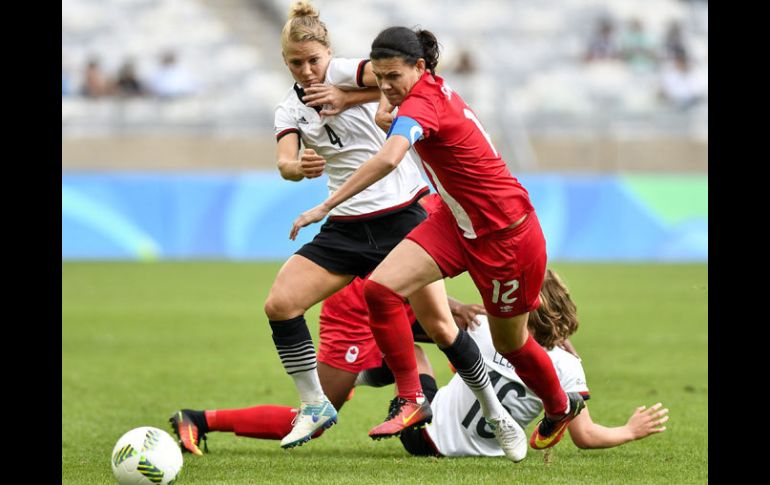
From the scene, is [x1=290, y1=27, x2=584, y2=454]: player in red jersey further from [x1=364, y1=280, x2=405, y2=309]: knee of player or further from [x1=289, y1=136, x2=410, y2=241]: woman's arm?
[x1=289, y1=136, x2=410, y2=241]: woman's arm

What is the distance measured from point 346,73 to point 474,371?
1905 mm

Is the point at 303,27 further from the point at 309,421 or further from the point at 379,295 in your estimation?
the point at 309,421

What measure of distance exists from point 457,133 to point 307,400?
5.76 feet

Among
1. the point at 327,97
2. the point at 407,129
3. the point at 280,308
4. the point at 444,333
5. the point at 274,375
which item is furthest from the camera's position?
the point at 274,375

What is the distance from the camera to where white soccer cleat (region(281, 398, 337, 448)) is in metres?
6.43

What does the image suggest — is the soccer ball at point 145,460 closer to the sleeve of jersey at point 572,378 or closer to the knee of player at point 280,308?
the knee of player at point 280,308

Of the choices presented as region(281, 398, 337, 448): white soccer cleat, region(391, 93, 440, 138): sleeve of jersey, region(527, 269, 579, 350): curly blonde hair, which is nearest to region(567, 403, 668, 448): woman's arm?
region(527, 269, 579, 350): curly blonde hair

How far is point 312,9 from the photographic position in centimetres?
681

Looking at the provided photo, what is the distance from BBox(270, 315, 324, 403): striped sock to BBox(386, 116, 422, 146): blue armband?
4.53ft

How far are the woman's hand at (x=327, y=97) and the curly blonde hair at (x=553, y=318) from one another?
157cm

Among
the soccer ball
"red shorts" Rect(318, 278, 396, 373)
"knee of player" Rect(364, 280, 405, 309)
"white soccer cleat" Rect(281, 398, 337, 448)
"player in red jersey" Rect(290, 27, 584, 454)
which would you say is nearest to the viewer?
the soccer ball

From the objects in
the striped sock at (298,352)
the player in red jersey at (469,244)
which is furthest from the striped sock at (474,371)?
the striped sock at (298,352)

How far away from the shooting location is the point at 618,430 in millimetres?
6371

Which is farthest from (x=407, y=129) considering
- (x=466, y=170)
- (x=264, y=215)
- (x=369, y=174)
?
(x=264, y=215)
